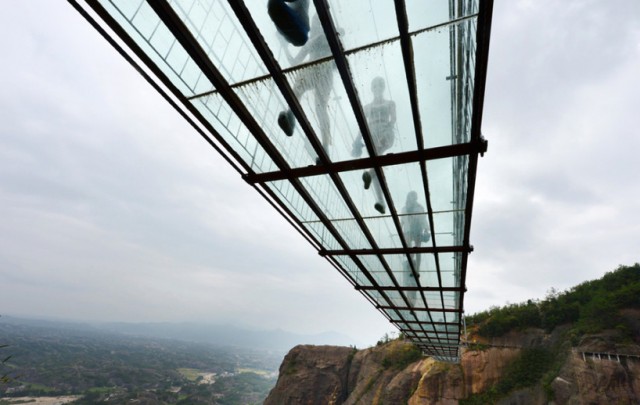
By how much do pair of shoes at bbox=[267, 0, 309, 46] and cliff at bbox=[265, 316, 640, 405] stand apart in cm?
2469

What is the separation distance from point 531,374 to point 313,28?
27.6m

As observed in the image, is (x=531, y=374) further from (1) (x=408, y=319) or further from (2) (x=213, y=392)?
(2) (x=213, y=392)

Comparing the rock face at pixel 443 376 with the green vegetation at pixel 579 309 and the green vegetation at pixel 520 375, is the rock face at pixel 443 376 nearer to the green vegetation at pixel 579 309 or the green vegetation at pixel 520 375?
the green vegetation at pixel 520 375

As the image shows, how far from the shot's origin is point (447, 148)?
13.0ft

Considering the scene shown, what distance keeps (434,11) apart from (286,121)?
7.17 feet

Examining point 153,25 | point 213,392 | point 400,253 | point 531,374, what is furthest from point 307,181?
point 213,392

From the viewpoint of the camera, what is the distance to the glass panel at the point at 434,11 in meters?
2.83

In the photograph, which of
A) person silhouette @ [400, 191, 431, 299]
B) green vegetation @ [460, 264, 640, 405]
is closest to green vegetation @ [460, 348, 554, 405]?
green vegetation @ [460, 264, 640, 405]

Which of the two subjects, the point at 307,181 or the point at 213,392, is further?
the point at 213,392

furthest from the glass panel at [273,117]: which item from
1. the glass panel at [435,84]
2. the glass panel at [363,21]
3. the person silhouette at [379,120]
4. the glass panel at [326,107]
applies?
the glass panel at [435,84]

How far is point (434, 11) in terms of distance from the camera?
2.89 metres

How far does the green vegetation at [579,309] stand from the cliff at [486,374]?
2.52 ft

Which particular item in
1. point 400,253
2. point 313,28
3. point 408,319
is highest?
point 313,28

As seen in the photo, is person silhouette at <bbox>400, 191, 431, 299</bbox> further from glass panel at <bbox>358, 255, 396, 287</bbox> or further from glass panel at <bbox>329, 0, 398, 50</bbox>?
glass panel at <bbox>329, 0, 398, 50</bbox>
